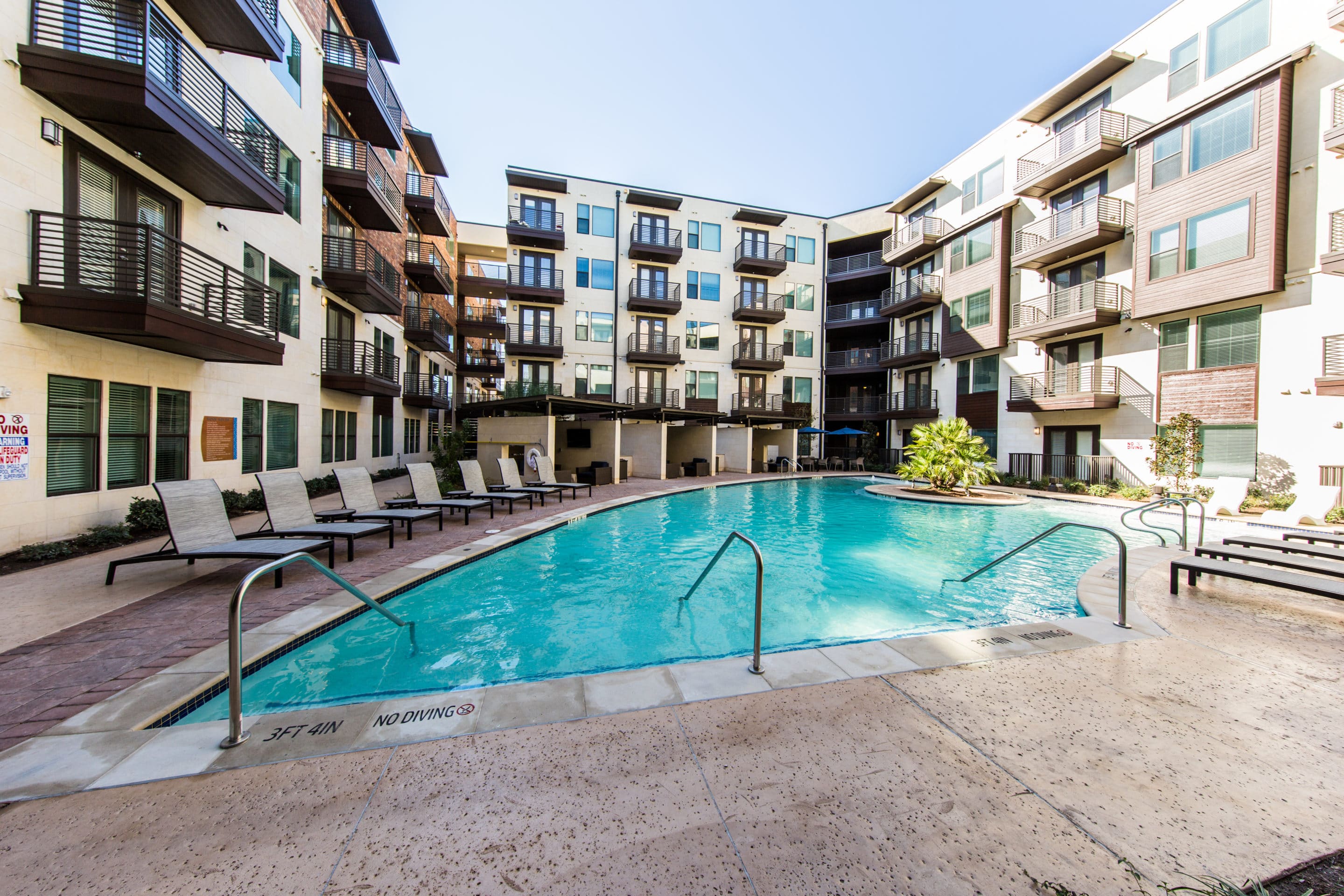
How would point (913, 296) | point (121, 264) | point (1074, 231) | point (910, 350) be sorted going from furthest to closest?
point (910, 350) → point (913, 296) → point (1074, 231) → point (121, 264)

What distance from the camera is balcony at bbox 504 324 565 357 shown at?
25.0 m

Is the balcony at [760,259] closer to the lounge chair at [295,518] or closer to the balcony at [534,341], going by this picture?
the balcony at [534,341]

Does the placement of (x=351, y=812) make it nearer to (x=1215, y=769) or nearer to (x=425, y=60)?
(x=1215, y=769)

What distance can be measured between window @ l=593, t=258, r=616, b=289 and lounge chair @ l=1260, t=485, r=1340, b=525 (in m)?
25.0

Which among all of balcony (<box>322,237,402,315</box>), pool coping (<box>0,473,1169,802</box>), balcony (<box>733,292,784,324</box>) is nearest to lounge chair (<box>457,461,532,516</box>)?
pool coping (<box>0,473,1169,802</box>)

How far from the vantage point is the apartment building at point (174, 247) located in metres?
6.77

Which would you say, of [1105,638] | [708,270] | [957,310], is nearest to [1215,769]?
[1105,638]

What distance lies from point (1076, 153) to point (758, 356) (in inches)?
600

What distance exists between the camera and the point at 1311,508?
33.8ft

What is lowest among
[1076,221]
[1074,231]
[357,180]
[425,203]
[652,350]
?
[652,350]

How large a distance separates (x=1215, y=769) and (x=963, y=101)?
3431cm

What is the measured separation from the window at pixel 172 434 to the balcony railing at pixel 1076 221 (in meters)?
25.9

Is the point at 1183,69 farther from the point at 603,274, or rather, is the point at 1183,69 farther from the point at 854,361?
the point at 603,274

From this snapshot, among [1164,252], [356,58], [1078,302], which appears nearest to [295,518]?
[356,58]
